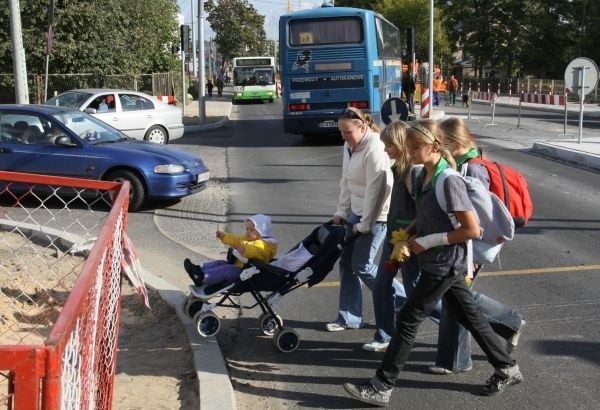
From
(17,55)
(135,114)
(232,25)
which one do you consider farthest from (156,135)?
(232,25)

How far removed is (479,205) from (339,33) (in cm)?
1634

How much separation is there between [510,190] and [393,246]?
81cm

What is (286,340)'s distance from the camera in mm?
5277

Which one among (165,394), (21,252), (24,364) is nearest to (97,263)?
(24,364)

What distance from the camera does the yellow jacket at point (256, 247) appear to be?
17.1 feet

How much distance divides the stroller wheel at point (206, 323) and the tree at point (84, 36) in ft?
86.4

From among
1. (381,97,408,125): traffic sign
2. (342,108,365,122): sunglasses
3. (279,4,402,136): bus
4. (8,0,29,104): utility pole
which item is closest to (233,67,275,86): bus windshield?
(279,4,402,136): bus

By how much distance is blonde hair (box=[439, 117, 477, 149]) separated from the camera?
4.49 meters

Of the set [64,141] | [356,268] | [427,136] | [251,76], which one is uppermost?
[251,76]

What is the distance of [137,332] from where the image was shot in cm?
581

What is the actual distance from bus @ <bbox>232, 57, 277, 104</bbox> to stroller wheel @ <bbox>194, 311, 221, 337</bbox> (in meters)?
44.5

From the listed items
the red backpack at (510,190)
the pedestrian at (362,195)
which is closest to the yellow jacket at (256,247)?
the pedestrian at (362,195)

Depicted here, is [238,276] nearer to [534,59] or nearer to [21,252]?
[21,252]

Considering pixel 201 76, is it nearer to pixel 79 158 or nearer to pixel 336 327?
pixel 79 158
